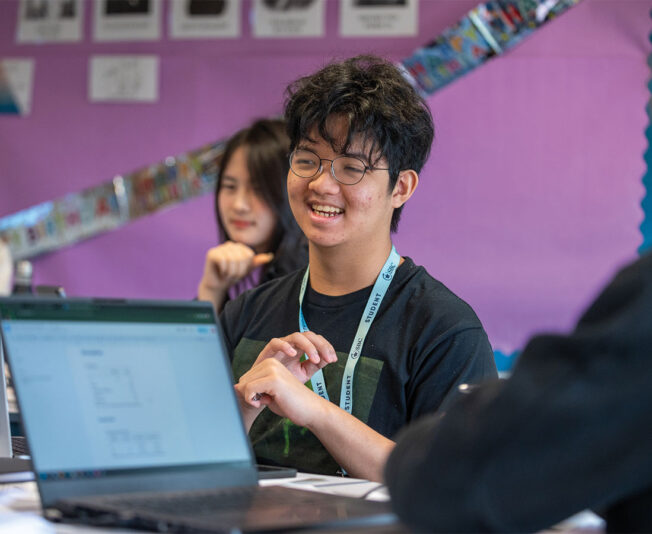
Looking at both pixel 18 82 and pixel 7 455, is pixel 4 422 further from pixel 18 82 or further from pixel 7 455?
pixel 18 82

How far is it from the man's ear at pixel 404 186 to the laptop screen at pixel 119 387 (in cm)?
75

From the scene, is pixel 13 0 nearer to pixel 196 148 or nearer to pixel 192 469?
pixel 196 148

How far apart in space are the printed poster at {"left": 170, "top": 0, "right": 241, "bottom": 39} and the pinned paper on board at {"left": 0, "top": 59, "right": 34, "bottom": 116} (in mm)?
644

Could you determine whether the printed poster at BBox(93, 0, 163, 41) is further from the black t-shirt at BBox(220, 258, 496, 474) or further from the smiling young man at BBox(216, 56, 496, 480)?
the black t-shirt at BBox(220, 258, 496, 474)

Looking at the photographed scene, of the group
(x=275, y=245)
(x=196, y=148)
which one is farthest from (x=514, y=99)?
(x=196, y=148)

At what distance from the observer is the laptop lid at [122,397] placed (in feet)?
3.51

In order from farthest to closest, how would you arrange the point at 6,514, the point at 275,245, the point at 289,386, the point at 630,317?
the point at 275,245 → the point at 289,386 → the point at 6,514 → the point at 630,317

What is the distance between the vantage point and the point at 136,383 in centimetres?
112

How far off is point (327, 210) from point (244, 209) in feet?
3.04

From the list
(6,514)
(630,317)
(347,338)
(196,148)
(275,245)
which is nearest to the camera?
(630,317)

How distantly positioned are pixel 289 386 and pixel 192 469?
0.31m

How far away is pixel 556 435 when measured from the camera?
2.26ft

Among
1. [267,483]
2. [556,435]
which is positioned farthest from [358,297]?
[556,435]

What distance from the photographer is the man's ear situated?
73.4 inches
